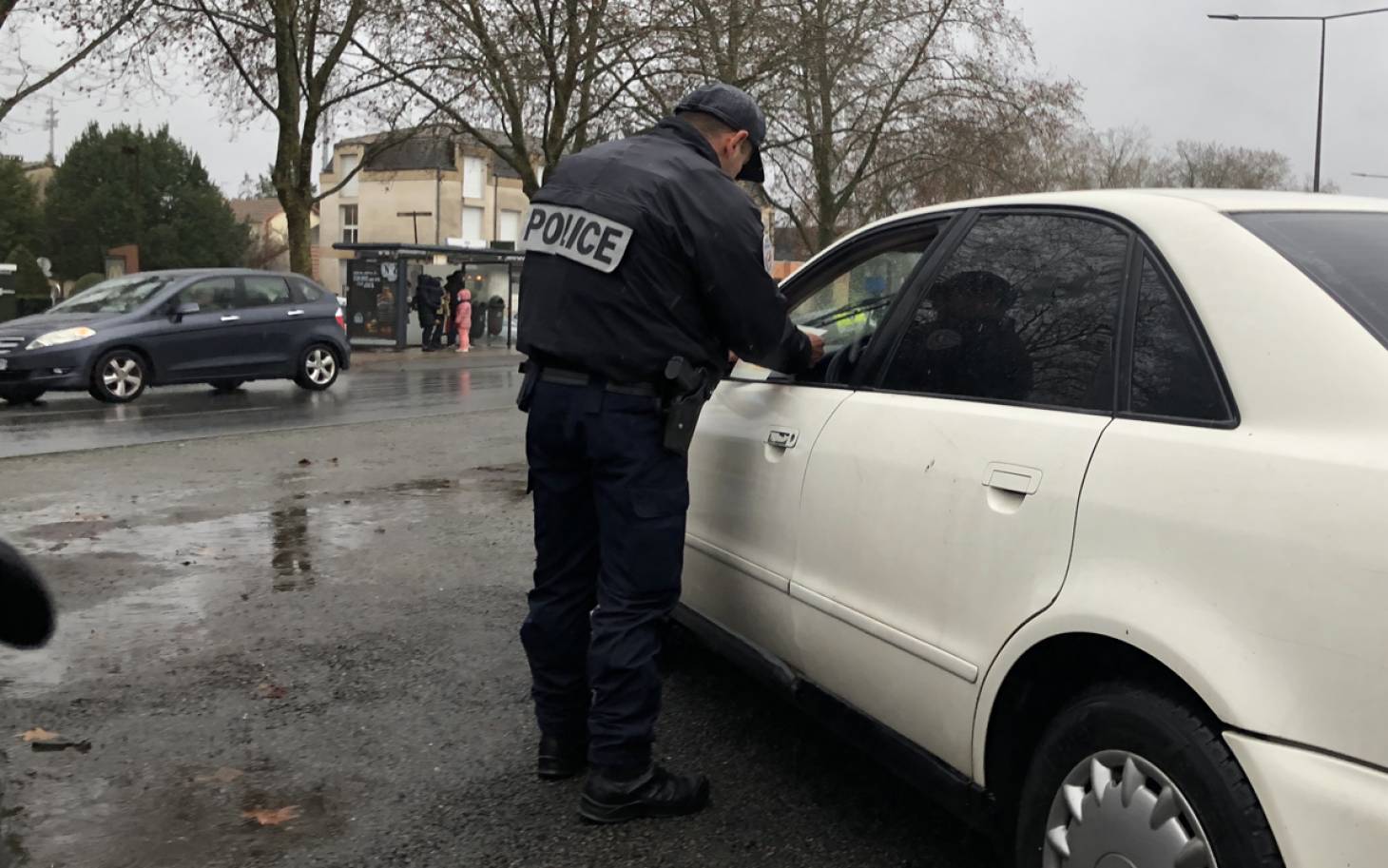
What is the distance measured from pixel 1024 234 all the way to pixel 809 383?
80 cm

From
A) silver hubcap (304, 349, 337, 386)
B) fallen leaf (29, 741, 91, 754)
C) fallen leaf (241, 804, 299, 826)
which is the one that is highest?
silver hubcap (304, 349, 337, 386)

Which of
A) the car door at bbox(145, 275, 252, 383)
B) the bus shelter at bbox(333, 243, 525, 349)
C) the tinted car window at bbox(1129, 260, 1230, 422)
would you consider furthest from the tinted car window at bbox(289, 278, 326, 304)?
the tinted car window at bbox(1129, 260, 1230, 422)

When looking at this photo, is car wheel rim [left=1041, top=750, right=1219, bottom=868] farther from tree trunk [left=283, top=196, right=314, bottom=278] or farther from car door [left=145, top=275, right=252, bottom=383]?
tree trunk [left=283, top=196, right=314, bottom=278]

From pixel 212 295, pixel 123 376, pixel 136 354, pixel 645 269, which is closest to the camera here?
pixel 645 269

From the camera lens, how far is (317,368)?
53.1 feet

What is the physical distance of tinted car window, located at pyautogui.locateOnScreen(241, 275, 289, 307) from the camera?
50.4 ft

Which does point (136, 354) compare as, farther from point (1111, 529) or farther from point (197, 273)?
point (1111, 529)

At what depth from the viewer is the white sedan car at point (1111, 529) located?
182 centimetres

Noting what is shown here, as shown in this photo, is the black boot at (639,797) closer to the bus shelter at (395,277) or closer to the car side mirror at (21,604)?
the car side mirror at (21,604)

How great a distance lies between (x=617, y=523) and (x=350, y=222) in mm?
69900

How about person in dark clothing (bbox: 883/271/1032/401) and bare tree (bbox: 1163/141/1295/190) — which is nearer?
person in dark clothing (bbox: 883/271/1032/401)

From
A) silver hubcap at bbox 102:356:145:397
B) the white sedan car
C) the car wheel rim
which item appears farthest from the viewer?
silver hubcap at bbox 102:356:145:397

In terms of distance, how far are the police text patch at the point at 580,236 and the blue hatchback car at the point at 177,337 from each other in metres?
12.1

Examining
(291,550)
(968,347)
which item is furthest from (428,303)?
(968,347)
